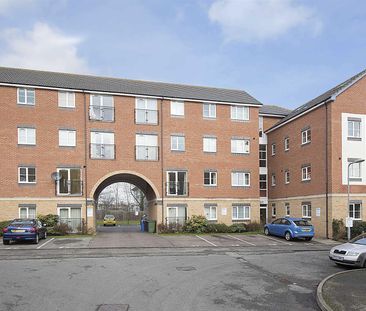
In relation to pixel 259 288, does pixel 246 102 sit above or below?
above

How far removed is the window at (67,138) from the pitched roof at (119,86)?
128 inches

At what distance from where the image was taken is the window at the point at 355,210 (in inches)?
1094

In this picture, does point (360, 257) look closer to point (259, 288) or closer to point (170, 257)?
point (259, 288)

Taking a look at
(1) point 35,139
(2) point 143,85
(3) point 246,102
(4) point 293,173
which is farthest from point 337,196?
(1) point 35,139

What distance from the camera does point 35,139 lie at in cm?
2975

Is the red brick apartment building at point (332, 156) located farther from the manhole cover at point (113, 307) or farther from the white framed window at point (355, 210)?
the manhole cover at point (113, 307)

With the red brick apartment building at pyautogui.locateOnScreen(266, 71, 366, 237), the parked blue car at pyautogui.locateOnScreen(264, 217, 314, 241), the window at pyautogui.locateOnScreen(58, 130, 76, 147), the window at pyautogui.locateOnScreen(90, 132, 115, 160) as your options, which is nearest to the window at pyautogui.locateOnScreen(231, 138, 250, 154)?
the red brick apartment building at pyautogui.locateOnScreen(266, 71, 366, 237)

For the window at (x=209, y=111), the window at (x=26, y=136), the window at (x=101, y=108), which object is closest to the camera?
the window at (x=26, y=136)

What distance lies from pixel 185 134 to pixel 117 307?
2450cm

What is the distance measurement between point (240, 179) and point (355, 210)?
925 centimetres

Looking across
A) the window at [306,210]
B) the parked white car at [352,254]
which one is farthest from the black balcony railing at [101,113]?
the parked white car at [352,254]

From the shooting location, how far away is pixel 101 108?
102ft

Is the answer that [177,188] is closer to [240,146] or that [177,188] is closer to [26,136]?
[240,146]

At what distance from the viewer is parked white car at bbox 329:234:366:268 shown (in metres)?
14.3
